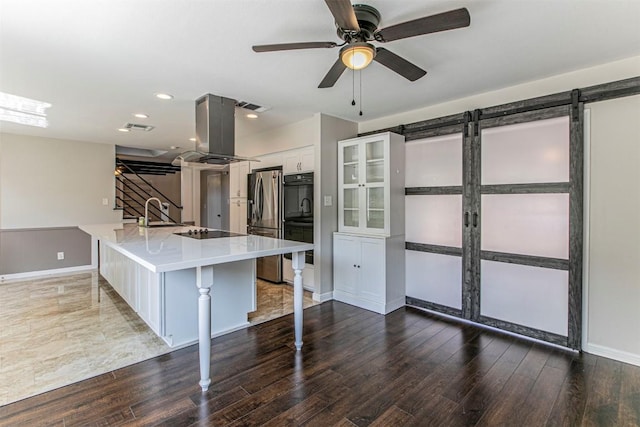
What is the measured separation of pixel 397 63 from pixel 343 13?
0.69 metres

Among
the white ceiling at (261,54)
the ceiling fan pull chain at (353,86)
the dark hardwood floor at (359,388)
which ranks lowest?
the dark hardwood floor at (359,388)

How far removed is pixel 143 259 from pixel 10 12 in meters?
1.59

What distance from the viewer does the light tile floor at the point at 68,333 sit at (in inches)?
87.0

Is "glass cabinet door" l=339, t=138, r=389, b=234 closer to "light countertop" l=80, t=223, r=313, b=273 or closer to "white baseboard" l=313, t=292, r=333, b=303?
"white baseboard" l=313, t=292, r=333, b=303

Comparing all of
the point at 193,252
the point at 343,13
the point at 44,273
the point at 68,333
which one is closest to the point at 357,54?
the point at 343,13

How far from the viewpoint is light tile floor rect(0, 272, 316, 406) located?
221 centimetres

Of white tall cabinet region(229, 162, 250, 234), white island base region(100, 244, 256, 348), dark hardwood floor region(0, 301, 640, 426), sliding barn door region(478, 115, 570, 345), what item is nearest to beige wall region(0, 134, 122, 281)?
white tall cabinet region(229, 162, 250, 234)

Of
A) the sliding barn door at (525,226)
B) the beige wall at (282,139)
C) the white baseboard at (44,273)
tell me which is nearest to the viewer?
the sliding barn door at (525,226)

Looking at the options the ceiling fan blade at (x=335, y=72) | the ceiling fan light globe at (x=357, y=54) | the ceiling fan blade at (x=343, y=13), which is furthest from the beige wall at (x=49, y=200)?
the ceiling fan blade at (x=343, y=13)

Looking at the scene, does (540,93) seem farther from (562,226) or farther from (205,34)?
(205,34)

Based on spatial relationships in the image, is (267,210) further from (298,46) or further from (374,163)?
(298,46)

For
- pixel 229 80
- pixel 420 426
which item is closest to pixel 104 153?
pixel 229 80

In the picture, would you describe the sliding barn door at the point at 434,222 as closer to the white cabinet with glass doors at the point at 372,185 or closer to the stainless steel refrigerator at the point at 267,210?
the white cabinet with glass doors at the point at 372,185

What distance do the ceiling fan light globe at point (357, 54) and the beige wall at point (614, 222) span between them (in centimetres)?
203
